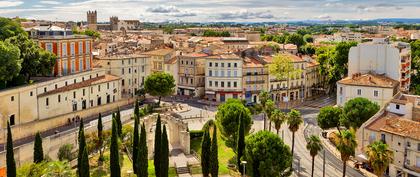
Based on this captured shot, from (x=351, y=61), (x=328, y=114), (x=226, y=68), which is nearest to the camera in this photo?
(x=328, y=114)

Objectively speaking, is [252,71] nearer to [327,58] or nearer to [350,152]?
[327,58]

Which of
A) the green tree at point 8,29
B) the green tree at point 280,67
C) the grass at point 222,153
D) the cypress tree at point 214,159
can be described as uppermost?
the green tree at point 8,29

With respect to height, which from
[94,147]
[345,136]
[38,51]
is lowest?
[94,147]

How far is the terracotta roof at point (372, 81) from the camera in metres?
79.9

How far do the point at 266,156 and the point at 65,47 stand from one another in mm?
44443

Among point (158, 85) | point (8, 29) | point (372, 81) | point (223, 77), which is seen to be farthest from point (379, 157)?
point (8, 29)

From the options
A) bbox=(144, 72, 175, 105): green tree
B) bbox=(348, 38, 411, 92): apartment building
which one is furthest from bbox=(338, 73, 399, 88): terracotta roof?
bbox=(144, 72, 175, 105): green tree

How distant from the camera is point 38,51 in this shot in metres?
73.0

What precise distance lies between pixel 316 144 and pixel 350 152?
3.84 m

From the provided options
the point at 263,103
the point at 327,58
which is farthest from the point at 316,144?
the point at 327,58

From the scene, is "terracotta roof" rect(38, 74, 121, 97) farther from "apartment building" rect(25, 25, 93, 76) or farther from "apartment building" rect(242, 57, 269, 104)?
"apartment building" rect(242, 57, 269, 104)

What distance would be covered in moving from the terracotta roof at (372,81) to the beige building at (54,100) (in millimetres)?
40850

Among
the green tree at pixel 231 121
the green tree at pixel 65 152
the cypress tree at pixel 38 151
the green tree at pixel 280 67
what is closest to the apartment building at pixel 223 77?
the green tree at pixel 280 67

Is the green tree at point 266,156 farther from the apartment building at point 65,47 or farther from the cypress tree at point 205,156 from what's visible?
the apartment building at point 65,47
